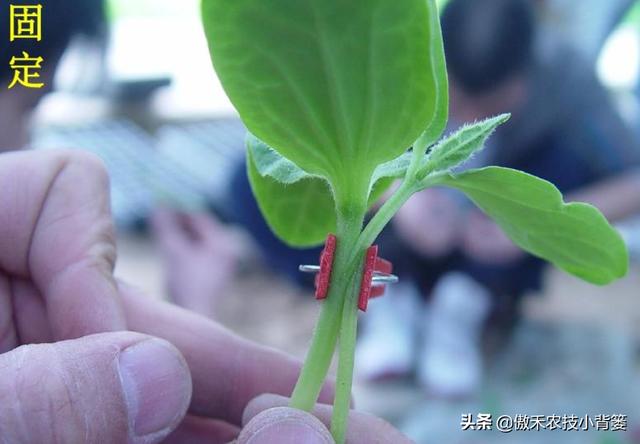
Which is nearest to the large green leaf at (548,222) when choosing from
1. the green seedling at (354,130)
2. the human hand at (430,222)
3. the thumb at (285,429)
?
the green seedling at (354,130)

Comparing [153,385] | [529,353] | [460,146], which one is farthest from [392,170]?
[529,353]

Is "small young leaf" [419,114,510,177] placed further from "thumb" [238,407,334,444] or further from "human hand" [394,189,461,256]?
"human hand" [394,189,461,256]

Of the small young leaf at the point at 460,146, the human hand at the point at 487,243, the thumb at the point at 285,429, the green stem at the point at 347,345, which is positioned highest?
the small young leaf at the point at 460,146

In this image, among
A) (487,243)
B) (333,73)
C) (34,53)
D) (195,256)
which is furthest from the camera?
(195,256)

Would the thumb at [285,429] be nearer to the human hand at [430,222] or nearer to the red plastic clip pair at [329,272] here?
the red plastic clip pair at [329,272]

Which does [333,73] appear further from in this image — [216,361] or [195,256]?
[195,256]

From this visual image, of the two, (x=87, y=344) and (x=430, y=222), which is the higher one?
(x=87, y=344)

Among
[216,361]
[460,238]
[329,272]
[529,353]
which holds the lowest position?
[529,353]
